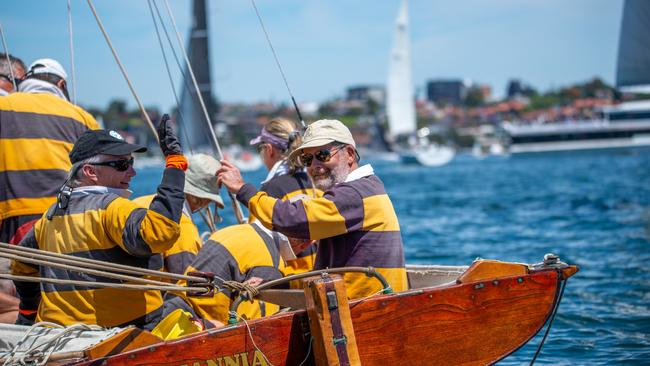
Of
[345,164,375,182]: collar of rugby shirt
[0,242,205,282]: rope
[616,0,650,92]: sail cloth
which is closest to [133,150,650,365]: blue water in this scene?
[345,164,375,182]: collar of rugby shirt

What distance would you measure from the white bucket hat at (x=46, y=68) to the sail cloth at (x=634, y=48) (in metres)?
25.5

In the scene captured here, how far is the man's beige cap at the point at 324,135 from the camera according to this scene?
3980 mm

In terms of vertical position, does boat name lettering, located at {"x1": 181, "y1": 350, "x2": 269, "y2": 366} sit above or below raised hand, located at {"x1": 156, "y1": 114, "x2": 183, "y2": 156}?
below

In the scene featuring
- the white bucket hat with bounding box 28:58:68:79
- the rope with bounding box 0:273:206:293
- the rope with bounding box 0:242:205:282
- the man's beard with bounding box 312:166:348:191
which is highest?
the white bucket hat with bounding box 28:58:68:79

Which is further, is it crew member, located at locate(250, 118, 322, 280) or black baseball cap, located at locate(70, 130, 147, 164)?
crew member, located at locate(250, 118, 322, 280)

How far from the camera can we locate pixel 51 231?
377 centimetres

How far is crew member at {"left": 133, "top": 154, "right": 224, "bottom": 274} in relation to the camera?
182 inches

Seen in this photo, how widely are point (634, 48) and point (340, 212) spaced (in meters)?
30.7

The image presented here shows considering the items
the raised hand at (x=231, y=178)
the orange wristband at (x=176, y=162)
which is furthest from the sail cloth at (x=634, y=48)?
the orange wristband at (x=176, y=162)

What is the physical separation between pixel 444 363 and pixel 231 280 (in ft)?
3.73

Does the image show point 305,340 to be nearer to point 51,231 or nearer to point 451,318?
point 451,318

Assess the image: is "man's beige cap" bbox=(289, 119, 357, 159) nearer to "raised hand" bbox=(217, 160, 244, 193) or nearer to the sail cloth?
"raised hand" bbox=(217, 160, 244, 193)

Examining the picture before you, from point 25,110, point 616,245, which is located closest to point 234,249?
point 25,110

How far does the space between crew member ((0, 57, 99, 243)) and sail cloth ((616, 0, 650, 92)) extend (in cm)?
2568
